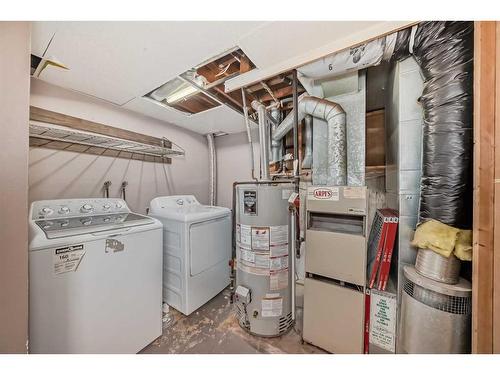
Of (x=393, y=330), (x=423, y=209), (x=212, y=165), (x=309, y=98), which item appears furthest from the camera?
(x=212, y=165)

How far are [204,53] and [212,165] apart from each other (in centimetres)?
187

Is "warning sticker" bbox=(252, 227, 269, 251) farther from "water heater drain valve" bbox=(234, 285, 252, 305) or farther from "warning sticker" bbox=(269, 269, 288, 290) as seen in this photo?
"water heater drain valve" bbox=(234, 285, 252, 305)

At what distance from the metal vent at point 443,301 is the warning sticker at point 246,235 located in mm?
1014

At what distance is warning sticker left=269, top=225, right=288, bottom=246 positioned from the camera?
1.40 metres

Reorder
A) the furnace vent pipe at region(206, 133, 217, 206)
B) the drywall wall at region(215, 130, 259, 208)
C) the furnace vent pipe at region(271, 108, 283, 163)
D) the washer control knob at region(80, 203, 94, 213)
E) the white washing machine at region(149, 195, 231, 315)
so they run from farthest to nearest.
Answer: the furnace vent pipe at region(206, 133, 217, 206) → the drywall wall at region(215, 130, 259, 208) → the furnace vent pipe at region(271, 108, 283, 163) → the white washing machine at region(149, 195, 231, 315) → the washer control knob at region(80, 203, 94, 213)

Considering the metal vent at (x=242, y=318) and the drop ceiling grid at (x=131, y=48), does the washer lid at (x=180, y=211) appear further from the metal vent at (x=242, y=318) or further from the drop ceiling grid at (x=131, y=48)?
the drop ceiling grid at (x=131, y=48)

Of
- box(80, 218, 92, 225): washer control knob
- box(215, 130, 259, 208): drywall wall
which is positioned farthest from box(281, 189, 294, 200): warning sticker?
box(80, 218, 92, 225): washer control knob

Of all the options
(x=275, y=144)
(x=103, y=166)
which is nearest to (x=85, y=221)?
(x=103, y=166)

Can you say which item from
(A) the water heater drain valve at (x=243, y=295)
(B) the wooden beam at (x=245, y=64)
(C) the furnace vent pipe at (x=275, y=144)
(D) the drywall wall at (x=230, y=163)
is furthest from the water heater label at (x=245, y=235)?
(D) the drywall wall at (x=230, y=163)

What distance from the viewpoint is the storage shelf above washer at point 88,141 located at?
143 cm

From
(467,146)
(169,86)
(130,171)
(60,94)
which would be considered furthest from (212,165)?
(467,146)

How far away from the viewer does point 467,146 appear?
0.88 m

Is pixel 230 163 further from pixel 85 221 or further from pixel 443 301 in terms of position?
pixel 443 301
